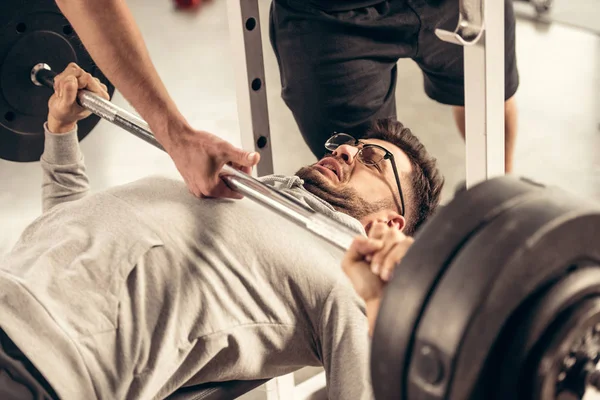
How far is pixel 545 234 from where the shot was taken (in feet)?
2.31

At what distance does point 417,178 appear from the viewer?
5.48 feet

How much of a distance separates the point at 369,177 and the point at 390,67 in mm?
520

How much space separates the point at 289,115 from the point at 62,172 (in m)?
1.95

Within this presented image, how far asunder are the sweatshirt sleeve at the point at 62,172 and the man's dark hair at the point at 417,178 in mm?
603

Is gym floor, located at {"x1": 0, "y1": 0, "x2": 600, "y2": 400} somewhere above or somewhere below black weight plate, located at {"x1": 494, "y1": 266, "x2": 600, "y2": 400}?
below

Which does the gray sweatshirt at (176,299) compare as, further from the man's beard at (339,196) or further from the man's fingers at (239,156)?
the man's beard at (339,196)

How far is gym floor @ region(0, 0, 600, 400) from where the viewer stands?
2.66 metres

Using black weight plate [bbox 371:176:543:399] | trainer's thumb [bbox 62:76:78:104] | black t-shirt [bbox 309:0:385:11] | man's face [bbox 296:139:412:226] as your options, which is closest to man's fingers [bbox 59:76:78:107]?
trainer's thumb [bbox 62:76:78:104]

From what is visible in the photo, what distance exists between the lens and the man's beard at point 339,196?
1479mm

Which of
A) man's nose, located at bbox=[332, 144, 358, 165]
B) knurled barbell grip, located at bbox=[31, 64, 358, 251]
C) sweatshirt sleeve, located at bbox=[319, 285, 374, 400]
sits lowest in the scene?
sweatshirt sleeve, located at bbox=[319, 285, 374, 400]

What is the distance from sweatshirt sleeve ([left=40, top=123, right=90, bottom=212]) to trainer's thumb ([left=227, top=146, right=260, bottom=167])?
495 mm

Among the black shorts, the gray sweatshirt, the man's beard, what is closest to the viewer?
the gray sweatshirt

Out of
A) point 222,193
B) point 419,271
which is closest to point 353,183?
point 222,193

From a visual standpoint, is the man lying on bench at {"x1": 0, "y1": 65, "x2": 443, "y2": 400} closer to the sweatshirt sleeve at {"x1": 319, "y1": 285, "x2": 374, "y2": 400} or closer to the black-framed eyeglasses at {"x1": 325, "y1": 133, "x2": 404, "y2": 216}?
the sweatshirt sleeve at {"x1": 319, "y1": 285, "x2": 374, "y2": 400}
